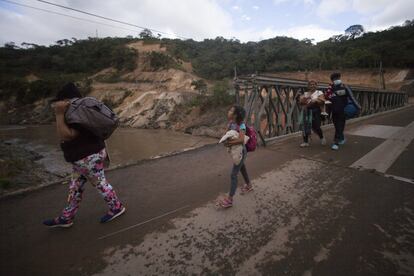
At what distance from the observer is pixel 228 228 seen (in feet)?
7.88

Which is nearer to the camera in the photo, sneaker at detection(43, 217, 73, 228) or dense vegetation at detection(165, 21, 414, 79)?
sneaker at detection(43, 217, 73, 228)

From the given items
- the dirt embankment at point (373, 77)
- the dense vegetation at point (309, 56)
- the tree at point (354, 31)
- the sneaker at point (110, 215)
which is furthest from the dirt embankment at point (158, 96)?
the tree at point (354, 31)

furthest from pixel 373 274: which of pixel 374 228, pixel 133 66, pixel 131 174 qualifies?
pixel 133 66

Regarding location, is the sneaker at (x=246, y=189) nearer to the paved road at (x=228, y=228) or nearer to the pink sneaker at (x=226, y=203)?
the paved road at (x=228, y=228)

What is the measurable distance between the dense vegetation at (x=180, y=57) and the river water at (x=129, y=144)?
63.6 feet

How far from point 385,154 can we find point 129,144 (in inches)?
536

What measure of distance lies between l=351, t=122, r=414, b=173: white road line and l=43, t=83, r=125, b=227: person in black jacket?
14.8 feet

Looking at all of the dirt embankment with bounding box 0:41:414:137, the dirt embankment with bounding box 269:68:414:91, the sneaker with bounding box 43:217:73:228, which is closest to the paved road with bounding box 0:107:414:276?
the sneaker with bounding box 43:217:73:228

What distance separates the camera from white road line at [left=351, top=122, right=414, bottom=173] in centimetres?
418

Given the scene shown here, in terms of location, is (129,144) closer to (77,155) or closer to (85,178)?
(85,178)

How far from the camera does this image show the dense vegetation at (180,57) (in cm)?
3522

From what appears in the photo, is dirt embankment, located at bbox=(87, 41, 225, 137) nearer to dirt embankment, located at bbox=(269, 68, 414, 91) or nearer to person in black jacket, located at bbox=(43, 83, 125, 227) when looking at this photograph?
person in black jacket, located at bbox=(43, 83, 125, 227)

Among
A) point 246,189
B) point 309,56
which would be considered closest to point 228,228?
point 246,189

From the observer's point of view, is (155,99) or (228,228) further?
(155,99)
